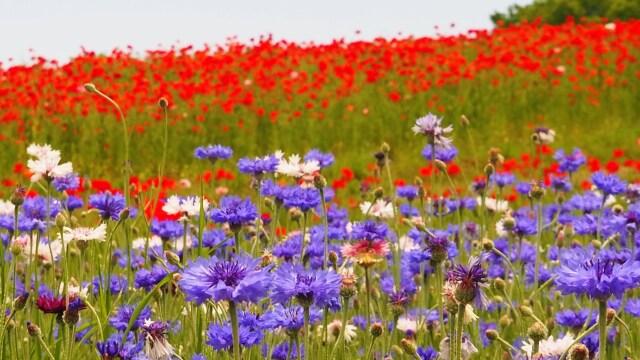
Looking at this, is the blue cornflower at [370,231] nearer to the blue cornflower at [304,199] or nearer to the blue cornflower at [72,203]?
the blue cornflower at [304,199]

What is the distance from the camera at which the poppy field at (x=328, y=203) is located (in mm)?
1852

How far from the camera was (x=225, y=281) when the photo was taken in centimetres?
135

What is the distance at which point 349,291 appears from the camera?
1823mm

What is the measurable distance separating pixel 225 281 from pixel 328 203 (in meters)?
4.01

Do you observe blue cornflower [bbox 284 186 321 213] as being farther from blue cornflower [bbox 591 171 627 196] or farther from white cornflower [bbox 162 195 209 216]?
blue cornflower [bbox 591 171 627 196]

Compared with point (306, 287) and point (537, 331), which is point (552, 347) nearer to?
point (537, 331)

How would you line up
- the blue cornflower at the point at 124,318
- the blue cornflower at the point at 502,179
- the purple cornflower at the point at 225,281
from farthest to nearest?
the blue cornflower at the point at 502,179 < the blue cornflower at the point at 124,318 < the purple cornflower at the point at 225,281

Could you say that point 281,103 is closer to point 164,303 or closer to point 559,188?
point 559,188

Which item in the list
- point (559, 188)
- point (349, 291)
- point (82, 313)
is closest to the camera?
point (349, 291)

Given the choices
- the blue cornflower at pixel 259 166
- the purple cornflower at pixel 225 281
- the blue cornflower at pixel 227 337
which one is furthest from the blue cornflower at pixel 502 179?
the purple cornflower at pixel 225 281

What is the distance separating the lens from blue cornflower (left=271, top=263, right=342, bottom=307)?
151 cm

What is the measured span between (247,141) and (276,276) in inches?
258

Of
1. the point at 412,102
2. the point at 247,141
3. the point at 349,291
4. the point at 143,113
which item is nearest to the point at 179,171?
the point at 247,141

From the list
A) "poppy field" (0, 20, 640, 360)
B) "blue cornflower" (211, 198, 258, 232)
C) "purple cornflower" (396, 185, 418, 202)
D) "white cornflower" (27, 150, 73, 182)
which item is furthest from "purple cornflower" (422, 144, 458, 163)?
"white cornflower" (27, 150, 73, 182)
